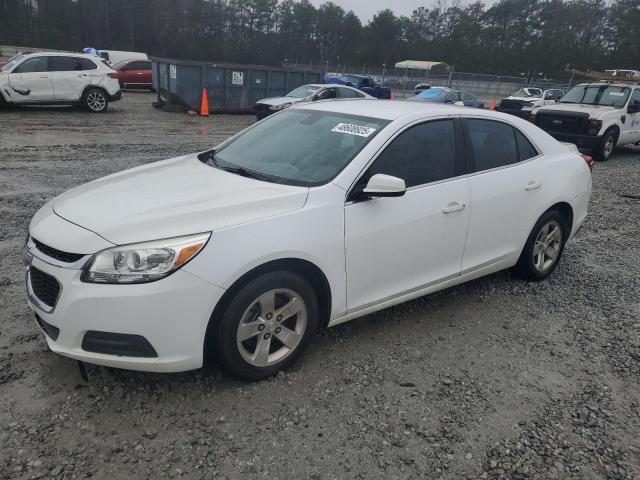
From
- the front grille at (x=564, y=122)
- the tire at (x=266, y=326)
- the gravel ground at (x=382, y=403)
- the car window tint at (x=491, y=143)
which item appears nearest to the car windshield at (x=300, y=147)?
the tire at (x=266, y=326)

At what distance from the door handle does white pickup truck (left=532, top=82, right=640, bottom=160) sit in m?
10.3

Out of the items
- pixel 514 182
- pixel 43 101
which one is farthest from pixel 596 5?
pixel 514 182

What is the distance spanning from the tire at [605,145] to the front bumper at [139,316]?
12368mm

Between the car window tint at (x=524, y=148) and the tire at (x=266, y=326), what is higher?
the car window tint at (x=524, y=148)

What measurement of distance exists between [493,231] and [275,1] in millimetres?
93022

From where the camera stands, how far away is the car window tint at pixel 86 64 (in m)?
15.4

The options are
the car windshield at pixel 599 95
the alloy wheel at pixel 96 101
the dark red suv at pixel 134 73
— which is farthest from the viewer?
the dark red suv at pixel 134 73

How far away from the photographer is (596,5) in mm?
75562

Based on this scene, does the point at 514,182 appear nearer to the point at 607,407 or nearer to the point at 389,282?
the point at 389,282

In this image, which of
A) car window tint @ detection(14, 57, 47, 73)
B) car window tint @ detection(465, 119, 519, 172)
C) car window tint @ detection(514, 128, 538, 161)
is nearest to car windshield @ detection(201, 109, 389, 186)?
car window tint @ detection(465, 119, 519, 172)

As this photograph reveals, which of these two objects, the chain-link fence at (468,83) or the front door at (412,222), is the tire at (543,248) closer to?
the front door at (412,222)

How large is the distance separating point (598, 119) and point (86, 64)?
47.5 feet

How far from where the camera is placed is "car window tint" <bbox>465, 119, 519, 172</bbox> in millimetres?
3961

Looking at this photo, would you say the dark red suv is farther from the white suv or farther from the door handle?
the door handle
